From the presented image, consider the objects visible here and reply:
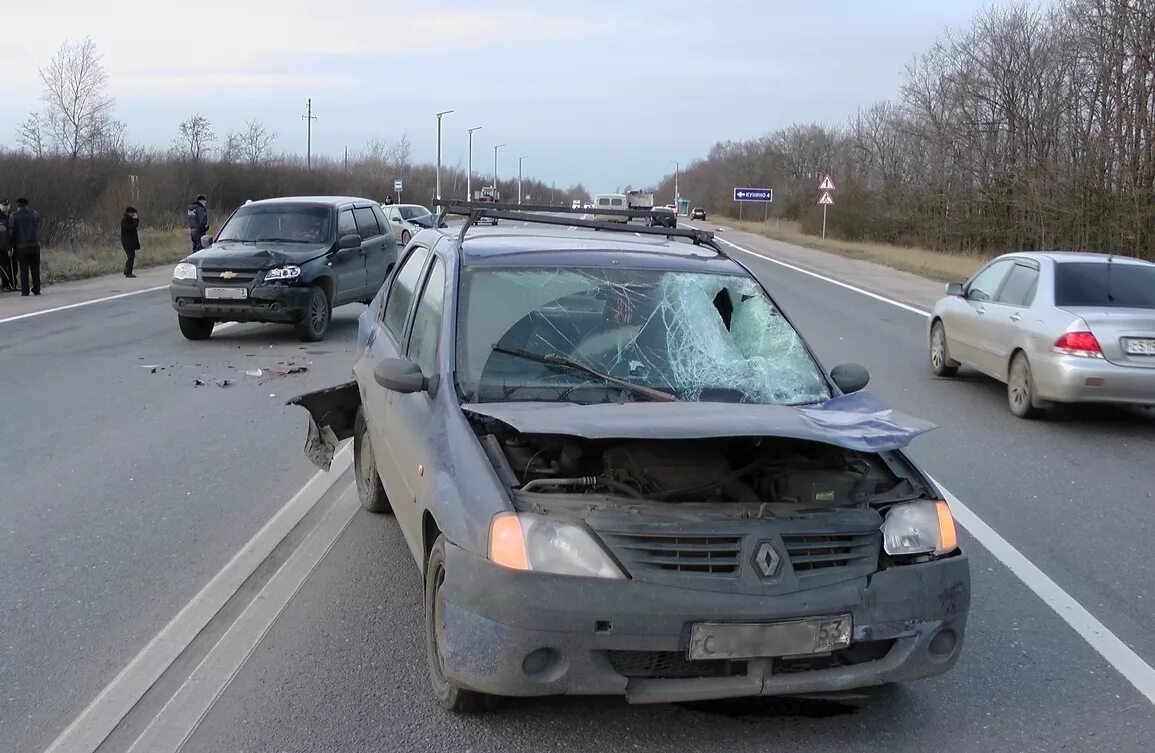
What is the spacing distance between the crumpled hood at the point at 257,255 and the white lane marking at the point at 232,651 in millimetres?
8201

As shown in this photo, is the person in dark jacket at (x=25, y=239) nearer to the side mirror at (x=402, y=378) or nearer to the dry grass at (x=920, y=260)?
the side mirror at (x=402, y=378)

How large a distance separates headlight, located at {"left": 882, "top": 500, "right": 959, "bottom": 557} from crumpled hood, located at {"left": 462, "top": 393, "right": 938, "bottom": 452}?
237 millimetres

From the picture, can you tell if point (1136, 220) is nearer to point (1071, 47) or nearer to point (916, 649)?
point (1071, 47)

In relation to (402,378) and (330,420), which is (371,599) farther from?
(330,420)

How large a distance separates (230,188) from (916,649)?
54403 millimetres

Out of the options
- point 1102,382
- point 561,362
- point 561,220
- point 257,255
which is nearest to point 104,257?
point 257,255

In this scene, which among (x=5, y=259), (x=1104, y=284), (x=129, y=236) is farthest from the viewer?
(x=129, y=236)

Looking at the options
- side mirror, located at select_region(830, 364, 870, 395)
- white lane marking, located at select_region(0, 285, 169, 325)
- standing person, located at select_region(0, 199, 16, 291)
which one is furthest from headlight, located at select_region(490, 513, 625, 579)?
standing person, located at select_region(0, 199, 16, 291)

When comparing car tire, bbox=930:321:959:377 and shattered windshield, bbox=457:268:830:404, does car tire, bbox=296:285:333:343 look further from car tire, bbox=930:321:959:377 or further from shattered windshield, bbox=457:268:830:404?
shattered windshield, bbox=457:268:830:404

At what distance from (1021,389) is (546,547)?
746 centimetres

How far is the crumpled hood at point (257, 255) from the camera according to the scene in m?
13.6

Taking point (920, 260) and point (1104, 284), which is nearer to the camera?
point (1104, 284)

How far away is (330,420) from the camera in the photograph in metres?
6.42

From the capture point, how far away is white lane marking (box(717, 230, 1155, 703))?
13.9 ft
